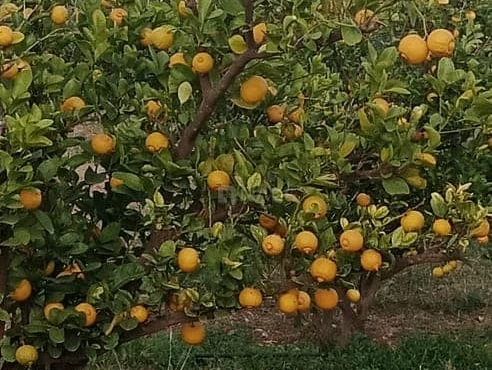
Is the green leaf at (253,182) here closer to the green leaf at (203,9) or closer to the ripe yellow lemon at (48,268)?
the green leaf at (203,9)

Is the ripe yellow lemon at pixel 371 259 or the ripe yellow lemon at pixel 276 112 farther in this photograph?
the ripe yellow lemon at pixel 276 112

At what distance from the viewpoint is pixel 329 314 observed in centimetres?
513

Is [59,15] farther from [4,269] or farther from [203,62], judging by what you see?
[4,269]

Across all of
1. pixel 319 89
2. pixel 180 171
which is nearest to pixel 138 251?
pixel 180 171

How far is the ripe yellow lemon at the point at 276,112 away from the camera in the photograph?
236 cm

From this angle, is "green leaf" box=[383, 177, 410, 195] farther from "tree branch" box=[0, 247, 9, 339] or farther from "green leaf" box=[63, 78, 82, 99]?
"tree branch" box=[0, 247, 9, 339]

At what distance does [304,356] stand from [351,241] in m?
2.76

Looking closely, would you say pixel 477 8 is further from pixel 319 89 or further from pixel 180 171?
pixel 180 171

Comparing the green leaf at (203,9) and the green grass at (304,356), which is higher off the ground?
the green leaf at (203,9)

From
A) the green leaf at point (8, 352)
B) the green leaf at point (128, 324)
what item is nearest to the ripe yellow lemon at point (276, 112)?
the green leaf at point (128, 324)

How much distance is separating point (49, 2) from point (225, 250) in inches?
37.4

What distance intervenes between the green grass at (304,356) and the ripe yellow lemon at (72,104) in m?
2.27

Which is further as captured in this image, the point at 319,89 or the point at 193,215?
the point at 319,89

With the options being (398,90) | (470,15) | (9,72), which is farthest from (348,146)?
(470,15)
